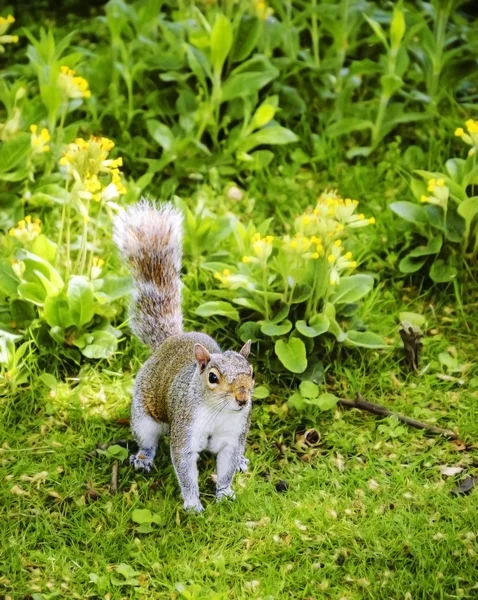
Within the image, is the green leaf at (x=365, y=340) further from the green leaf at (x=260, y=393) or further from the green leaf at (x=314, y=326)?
the green leaf at (x=260, y=393)

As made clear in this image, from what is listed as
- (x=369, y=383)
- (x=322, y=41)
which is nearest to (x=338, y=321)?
(x=369, y=383)

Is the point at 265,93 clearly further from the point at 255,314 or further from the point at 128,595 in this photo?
the point at 128,595

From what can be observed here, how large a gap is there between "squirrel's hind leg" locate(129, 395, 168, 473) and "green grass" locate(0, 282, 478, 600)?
0.15ft

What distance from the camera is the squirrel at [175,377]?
114 inches

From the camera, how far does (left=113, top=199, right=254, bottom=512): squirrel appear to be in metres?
2.89

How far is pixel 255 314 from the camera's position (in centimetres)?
373

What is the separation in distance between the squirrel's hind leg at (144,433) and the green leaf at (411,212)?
55.0 inches

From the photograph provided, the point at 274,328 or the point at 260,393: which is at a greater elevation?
the point at 274,328

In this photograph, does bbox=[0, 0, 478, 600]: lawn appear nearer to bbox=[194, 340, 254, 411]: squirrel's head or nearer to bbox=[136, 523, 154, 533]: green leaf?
bbox=[136, 523, 154, 533]: green leaf

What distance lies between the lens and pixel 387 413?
351 cm

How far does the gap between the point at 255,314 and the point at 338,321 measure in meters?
0.31

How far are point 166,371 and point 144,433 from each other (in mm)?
220

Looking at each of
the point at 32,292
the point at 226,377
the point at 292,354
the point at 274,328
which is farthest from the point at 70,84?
the point at 226,377

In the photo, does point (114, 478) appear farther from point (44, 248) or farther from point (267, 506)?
point (44, 248)
